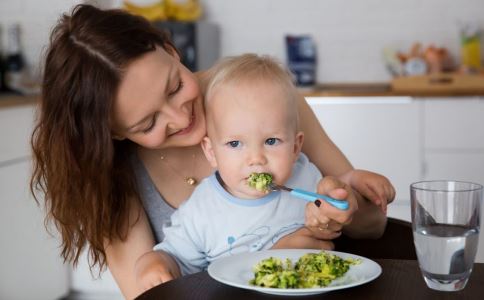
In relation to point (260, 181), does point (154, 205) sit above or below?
below

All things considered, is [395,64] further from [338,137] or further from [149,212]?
[149,212]

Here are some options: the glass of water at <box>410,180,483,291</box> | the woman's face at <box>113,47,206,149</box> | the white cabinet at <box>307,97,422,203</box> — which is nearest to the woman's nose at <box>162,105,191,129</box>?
the woman's face at <box>113,47,206,149</box>

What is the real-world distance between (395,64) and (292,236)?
267 centimetres

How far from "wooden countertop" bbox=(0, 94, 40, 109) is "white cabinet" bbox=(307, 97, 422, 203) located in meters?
1.28

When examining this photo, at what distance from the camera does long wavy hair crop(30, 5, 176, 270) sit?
1.57 meters

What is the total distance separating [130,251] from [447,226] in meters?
0.83

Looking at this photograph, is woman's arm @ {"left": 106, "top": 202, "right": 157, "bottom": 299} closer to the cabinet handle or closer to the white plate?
the white plate

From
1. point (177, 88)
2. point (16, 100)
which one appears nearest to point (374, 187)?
point (177, 88)

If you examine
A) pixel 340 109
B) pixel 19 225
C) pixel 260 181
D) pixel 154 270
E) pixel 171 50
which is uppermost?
pixel 171 50

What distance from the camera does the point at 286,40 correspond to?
4246 millimetres

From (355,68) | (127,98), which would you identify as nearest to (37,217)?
(355,68)

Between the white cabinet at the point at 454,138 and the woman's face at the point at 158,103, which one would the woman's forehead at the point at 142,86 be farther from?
the white cabinet at the point at 454,138

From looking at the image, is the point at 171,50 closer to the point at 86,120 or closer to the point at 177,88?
the point at 177,88

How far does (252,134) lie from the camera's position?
1.52 metres
